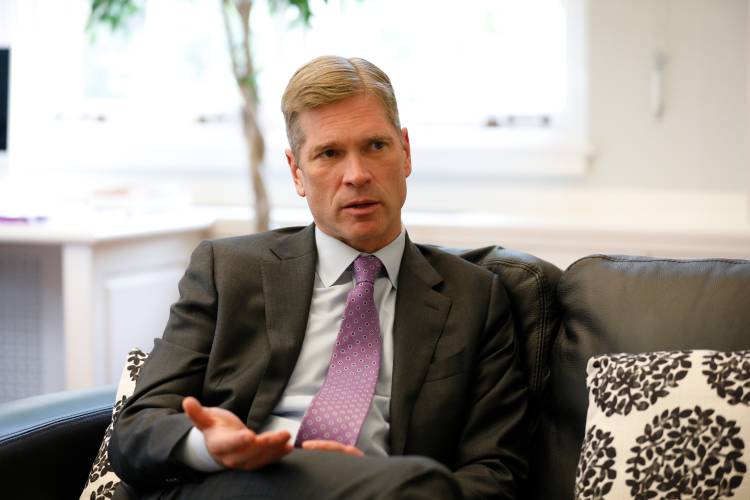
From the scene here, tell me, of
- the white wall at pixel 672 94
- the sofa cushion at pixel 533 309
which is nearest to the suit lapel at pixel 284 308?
the sofa cushion at pixel 533 309

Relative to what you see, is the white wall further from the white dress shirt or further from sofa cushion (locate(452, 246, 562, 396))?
the white dress shirt

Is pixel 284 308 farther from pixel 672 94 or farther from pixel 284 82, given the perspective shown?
pixel 284 82

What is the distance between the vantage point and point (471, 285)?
1791mm

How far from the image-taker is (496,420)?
5.60 feet

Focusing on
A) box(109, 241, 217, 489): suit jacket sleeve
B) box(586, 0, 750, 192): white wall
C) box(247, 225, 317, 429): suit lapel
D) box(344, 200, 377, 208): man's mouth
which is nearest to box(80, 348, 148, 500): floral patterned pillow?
box(109, 241, 217, 489): suit jacket sleeve

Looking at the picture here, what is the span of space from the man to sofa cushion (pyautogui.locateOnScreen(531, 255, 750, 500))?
0.10 metres

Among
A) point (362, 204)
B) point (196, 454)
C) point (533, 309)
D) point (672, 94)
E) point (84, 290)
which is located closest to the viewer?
point (196, 454)

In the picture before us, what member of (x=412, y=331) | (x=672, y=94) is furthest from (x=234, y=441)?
(x=672, y=94)

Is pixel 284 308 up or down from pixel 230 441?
up

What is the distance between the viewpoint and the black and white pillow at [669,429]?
1.52m

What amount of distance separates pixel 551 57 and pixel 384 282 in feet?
5.24

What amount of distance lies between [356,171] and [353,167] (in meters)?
0.01

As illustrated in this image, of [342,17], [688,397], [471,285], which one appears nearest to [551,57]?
[342,17]

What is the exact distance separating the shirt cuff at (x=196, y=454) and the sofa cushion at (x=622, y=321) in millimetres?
631
